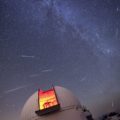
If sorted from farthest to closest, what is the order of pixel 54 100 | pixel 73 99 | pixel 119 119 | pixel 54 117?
1. pixel 119 119
2. pixel 73 99
3. pixel 54 100
4. pixel 54 117

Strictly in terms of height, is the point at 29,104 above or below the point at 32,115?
above

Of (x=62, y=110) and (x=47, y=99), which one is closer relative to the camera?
(x=62, y=110)

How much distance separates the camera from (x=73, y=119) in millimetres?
16031

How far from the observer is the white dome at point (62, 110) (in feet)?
52.4

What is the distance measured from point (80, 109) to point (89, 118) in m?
1.56

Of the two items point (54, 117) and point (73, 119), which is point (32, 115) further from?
point (73, 119)

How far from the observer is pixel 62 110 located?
1625cm

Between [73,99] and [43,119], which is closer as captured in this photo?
[43,119]

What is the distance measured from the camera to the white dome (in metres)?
16.0

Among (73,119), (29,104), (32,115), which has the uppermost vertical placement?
(29,104)

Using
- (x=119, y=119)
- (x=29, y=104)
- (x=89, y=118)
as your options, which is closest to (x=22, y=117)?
(x=29, y=104)

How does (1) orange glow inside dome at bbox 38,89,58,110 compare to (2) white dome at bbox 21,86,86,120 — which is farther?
(1) orange glow inside dome at bbox 38,89,58,110

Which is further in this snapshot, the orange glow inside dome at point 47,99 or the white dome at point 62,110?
the orange glow inside dome at point 47,99

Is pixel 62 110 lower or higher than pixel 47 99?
lower
